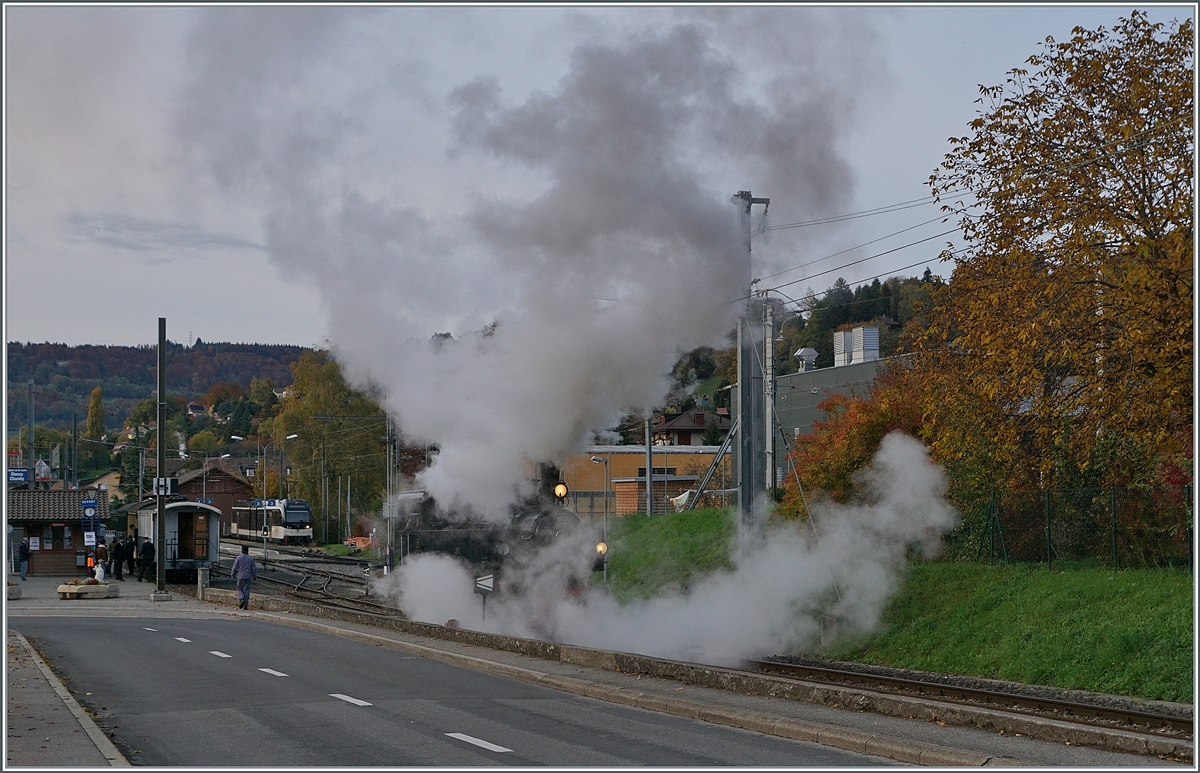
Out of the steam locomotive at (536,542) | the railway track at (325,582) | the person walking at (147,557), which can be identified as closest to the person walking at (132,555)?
the person walking at (147,557)

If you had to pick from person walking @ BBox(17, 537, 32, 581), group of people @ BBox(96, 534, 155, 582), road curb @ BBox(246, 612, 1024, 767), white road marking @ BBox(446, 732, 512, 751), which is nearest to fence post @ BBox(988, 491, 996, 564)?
road curb @ BBox(246, 612, 1024, 767)

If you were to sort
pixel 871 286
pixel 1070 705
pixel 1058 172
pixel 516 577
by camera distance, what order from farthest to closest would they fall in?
pixel 871 286 < pixel 516 577 < pixel 1058 172 < pixel 1070 705

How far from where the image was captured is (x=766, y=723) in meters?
11.8

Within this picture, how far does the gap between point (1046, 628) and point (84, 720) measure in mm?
14480

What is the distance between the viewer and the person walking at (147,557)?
139 feet

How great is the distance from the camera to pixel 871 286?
4188 inches

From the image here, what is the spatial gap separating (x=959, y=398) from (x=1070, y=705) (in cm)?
708

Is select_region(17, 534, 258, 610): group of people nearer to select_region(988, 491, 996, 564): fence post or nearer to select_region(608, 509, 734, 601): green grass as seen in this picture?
select_region(608, 509, 734, 601): green grass

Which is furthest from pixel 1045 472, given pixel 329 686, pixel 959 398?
pixel 329 686

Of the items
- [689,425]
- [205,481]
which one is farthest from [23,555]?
[689,425]

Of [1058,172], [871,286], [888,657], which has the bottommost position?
[888,657]

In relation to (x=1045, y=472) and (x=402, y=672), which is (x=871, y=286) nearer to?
(x=1045, y=472)

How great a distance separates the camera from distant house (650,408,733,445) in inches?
3091

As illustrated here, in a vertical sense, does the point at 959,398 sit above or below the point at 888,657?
above
